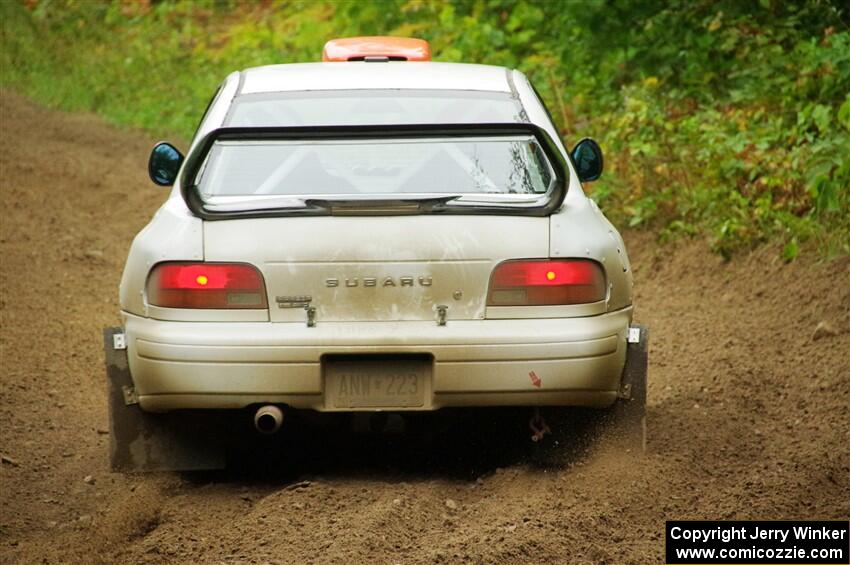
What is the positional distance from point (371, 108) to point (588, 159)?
0.97m

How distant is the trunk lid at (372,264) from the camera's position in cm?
480

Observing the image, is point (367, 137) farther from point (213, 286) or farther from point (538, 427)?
point (538, 427)

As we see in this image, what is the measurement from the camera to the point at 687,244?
31.4 feet

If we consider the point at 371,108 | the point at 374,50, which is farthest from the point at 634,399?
the point at 374,50

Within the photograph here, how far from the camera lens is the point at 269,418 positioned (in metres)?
4.86

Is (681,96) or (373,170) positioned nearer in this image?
(373,170)

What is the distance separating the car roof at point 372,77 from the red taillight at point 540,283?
1265mm

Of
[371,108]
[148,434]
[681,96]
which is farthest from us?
[681,96]

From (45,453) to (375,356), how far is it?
2057 mm

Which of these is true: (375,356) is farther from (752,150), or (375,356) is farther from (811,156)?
(752,150)

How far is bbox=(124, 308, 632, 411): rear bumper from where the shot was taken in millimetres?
4738

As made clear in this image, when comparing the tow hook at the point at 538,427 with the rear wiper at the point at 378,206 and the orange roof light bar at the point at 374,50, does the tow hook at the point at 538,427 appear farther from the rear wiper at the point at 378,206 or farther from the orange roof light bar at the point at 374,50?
the orange roof light bar at the point at 374,50

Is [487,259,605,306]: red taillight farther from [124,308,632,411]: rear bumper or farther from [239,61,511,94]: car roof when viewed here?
[239,61,511,94]: car roof

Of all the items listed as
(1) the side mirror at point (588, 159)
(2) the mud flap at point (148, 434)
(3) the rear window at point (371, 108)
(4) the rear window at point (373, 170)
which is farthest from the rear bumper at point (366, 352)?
(1) the side mirror at point (588, 159)
